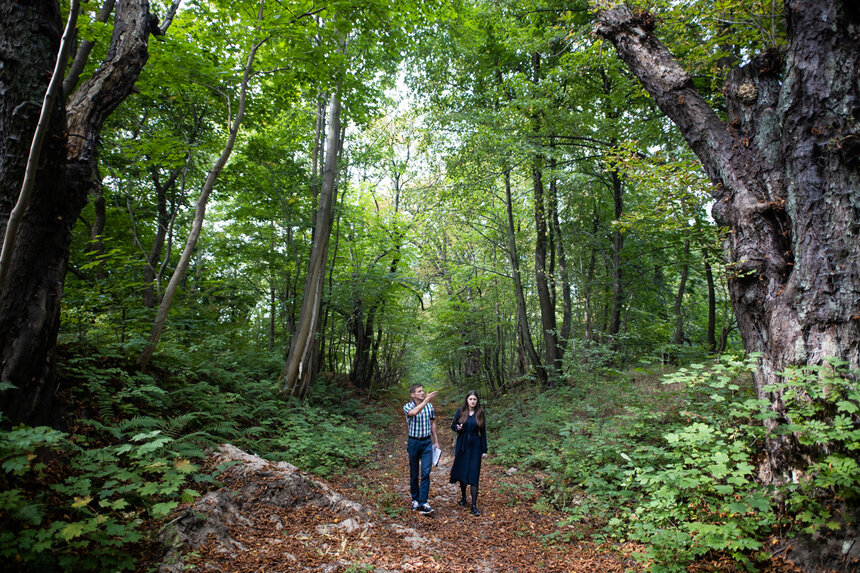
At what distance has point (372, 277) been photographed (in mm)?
13898

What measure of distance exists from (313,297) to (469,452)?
5694mm

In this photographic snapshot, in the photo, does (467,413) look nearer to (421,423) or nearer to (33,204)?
(421,423)

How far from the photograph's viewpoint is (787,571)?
305 centimetres

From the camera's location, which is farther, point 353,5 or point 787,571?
point 353,5

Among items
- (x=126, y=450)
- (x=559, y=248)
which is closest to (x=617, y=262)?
(x=559, y=248)

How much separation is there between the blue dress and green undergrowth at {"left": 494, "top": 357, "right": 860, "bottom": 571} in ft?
3.59

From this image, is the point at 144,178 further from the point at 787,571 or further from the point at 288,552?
the point at 787,571

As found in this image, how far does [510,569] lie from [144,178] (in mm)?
11579

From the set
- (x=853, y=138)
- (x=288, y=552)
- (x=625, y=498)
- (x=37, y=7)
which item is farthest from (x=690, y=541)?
(x=37, y=7)

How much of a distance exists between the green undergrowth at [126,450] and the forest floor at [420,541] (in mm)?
624

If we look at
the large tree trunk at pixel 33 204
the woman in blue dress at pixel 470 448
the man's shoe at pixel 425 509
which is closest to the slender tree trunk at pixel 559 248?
the woman in blue dress at pixel 470 448

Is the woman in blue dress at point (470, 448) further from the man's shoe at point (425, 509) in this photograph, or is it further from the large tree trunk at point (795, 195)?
the large tree trunk at point (795, 195)

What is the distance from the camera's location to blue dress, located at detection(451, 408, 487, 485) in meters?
5.53

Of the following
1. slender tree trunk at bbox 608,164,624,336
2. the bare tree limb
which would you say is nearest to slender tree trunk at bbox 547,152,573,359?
slender tree trunk at bbox 608,164,624,336
